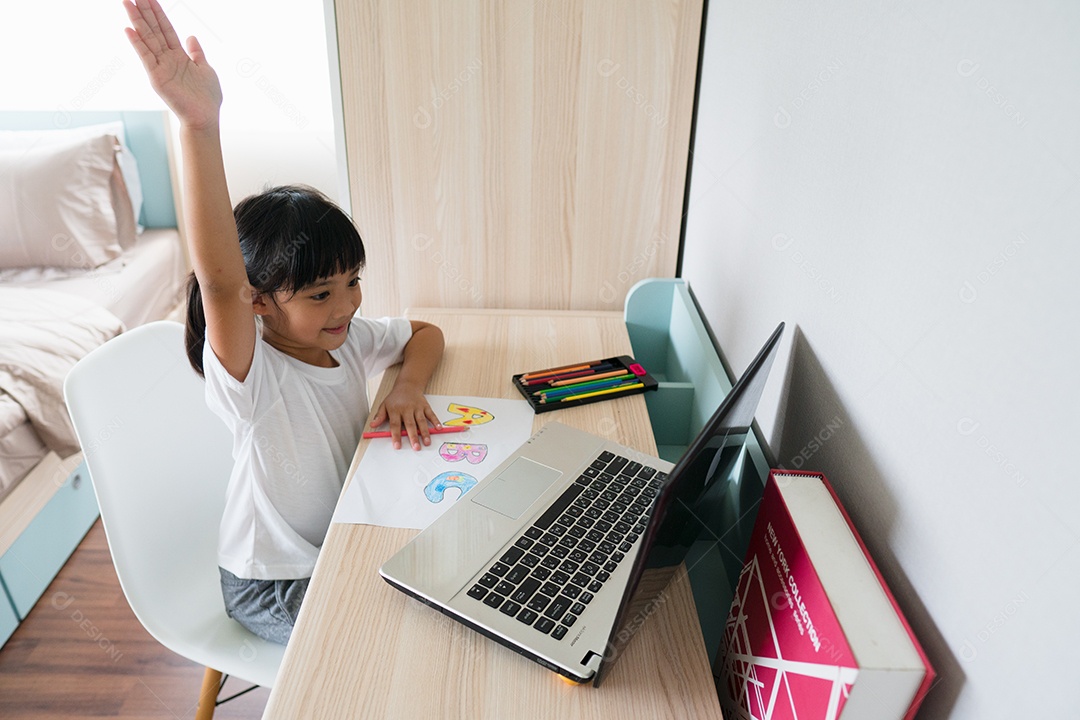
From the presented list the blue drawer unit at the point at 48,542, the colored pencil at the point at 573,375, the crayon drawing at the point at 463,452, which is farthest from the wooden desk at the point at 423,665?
the blue drawer unit at the point at 48,542

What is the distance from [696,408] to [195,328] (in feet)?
2.63

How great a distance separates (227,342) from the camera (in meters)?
0.84

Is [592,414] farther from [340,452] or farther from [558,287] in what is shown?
[558,287]

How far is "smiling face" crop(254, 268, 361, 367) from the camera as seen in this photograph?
3.10 ft

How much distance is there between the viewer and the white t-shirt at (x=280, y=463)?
0.95 m

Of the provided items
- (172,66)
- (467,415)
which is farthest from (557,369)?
(172,66)

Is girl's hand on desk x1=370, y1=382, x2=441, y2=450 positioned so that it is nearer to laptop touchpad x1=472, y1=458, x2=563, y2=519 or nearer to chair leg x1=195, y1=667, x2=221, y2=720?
laptop touchpad x1=472, y1=458, x2=563, y2=519

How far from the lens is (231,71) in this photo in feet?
7.13

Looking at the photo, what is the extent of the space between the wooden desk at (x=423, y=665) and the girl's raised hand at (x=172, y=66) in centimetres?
49

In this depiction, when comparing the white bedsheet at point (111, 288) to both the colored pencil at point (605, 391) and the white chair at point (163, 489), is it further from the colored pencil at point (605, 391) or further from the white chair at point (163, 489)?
the colored pencil at point (605, 391)

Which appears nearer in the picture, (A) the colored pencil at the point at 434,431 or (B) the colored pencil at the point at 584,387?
(A) the colored pencil at the point at 434,431

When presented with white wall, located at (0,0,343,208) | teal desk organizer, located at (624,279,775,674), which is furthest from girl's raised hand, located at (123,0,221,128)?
white wall, located at (0,0,343,208)

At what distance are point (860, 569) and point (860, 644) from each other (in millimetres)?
87

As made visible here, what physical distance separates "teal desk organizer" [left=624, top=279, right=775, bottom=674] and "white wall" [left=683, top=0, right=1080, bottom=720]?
0.35ft
